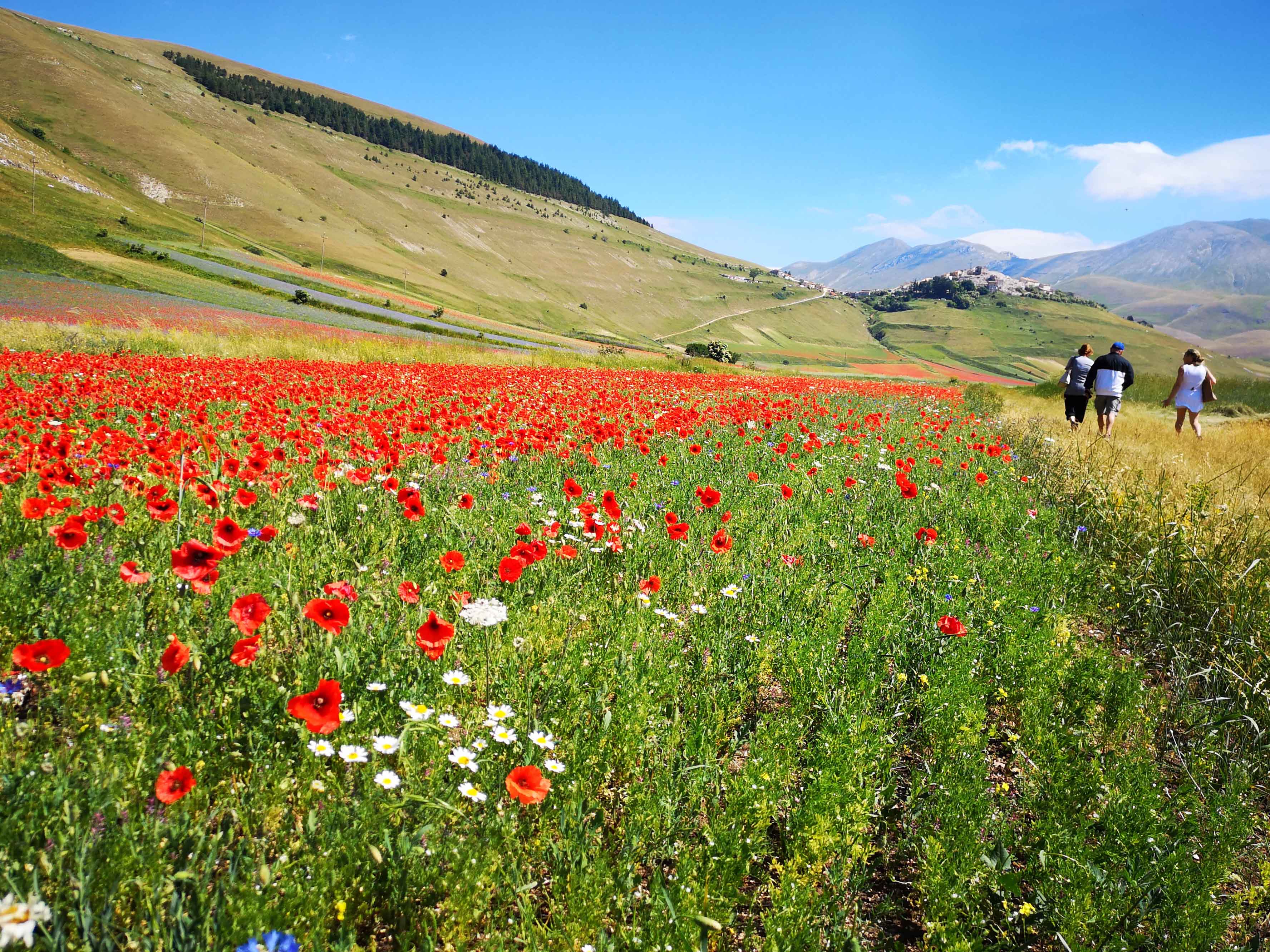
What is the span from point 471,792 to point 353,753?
1.39 feet

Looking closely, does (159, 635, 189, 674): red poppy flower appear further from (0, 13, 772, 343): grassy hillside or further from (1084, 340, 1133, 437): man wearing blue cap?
(0, 13, 772, 343): grassy hillside

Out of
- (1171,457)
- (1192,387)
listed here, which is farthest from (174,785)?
(1192,387)

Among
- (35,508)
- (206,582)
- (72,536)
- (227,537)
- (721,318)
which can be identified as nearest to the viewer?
(206,582)

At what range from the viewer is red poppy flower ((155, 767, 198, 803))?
173 cm

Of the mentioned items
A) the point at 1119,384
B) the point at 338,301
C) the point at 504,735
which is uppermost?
the point at 338,301

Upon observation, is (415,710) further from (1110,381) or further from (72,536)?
(1110,381)

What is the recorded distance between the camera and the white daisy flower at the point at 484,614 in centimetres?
299

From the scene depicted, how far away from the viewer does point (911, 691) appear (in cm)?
358

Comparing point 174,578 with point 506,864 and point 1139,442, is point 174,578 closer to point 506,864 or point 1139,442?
point 506,864

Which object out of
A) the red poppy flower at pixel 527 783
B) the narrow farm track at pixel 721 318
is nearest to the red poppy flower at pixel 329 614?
the red poppy flower at pixel 527 783

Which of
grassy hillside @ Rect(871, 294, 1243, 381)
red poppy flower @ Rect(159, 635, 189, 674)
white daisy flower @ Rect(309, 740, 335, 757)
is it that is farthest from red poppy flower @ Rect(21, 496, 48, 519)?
grassy hillside @ Rect(871, 294, 1243, 381)

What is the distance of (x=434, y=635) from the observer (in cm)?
232

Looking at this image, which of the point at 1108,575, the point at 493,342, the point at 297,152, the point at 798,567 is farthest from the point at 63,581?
the point at 297,152

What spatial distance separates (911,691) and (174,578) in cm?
396
